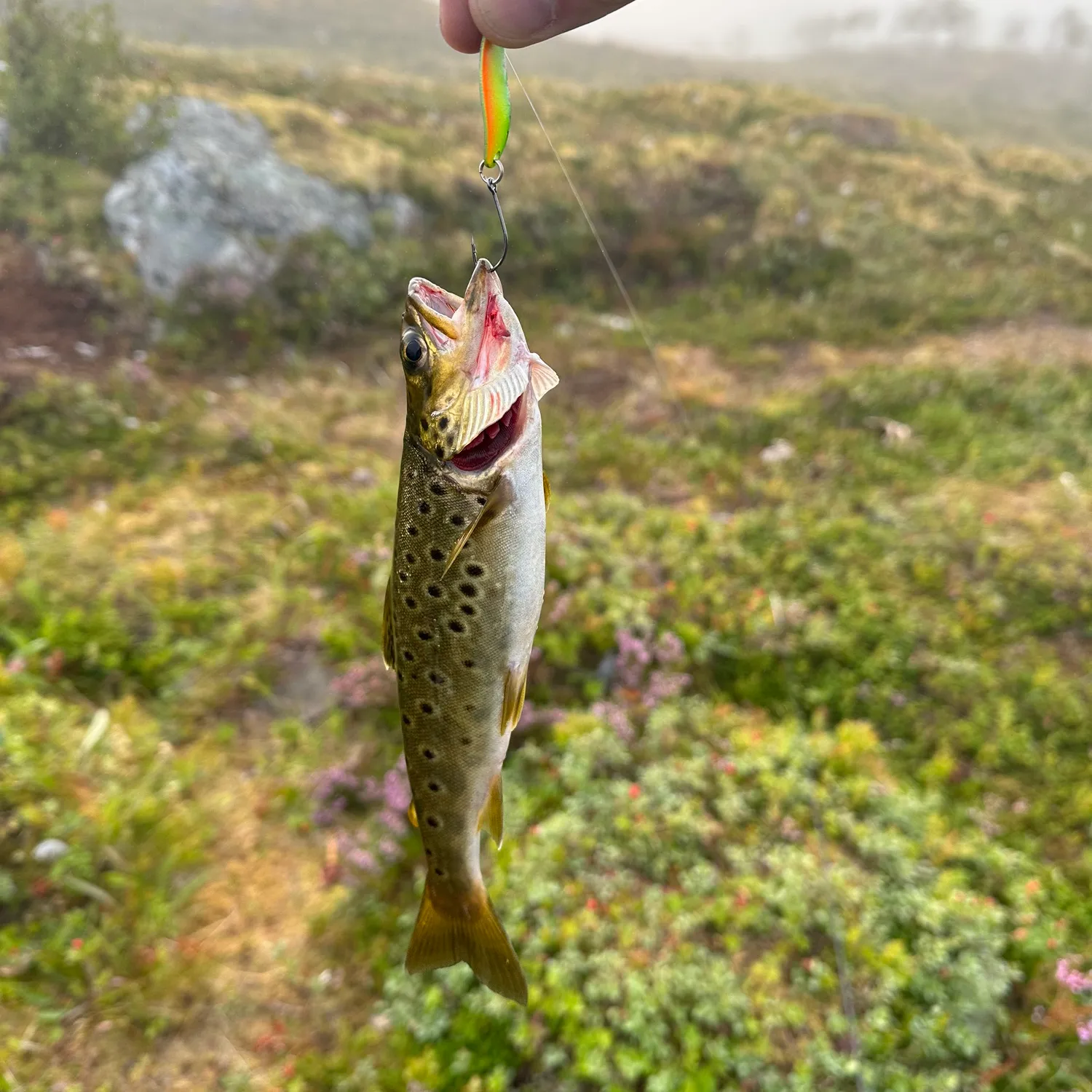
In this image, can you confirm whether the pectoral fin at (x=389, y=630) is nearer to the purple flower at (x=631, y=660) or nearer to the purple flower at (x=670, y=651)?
the purple flower at (x=631, y=660)

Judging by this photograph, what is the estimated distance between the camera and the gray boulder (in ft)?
32.9

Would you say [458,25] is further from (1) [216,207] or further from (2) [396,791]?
(1) [216,207]

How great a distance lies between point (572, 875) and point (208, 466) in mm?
6724

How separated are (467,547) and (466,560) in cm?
5

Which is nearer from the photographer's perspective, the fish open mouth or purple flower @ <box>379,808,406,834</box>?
the fish open mouth

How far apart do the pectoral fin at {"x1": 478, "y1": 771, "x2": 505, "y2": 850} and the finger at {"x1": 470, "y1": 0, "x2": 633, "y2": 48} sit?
2665mm

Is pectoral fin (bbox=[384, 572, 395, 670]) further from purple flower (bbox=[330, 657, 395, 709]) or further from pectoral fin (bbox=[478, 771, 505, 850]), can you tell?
purple flower (bbox=[330, 657, 395, 709])

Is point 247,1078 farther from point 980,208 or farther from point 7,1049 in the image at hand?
point 980,208

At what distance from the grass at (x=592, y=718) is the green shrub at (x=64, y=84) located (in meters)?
0.59

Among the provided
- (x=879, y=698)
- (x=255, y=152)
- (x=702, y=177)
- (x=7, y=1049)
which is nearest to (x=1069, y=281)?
(x=702, y=177)

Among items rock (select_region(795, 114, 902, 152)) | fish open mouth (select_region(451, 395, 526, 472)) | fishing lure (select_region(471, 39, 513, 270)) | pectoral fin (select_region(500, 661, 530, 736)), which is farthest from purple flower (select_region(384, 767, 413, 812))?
rock (select_region(795, 114, 902, 152))

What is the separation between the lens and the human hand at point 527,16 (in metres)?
2.12

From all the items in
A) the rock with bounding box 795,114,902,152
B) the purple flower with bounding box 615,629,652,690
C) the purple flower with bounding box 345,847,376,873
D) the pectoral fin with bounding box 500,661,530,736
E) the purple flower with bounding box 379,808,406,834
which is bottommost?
the purple flower with bounding box 345,847,376,873

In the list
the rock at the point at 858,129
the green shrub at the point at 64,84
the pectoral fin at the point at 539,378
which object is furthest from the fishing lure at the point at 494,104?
the rock at the point at 858,129
